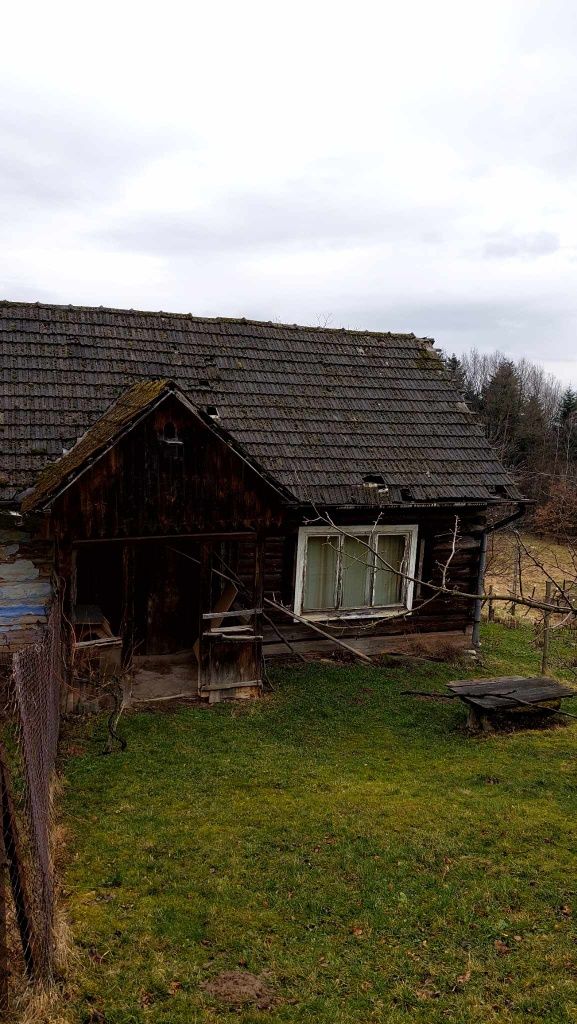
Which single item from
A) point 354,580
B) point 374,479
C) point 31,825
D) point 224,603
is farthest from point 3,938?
point 374,479

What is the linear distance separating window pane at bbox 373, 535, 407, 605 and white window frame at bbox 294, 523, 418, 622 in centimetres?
11

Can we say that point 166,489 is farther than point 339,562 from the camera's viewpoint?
No

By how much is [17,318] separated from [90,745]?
8168 millimetres

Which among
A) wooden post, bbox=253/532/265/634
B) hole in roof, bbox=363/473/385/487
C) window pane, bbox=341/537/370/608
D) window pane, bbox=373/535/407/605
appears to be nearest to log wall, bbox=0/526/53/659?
wooden post, bbox=253/532/265/634

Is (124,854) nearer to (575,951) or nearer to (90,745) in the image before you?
(90,745)

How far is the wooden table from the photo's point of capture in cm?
1011

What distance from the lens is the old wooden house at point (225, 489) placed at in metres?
10.1

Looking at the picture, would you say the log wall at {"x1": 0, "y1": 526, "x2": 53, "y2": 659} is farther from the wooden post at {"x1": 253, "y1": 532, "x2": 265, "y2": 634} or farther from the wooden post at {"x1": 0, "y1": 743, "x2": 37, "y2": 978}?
the wooden post at {"x1": 0, "y1": 743, "x2": 37, "y2": 978}

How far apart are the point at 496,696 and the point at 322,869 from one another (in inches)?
179

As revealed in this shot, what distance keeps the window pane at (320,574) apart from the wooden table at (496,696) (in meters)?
3.27

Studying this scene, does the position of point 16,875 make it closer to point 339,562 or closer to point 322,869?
point 322,869

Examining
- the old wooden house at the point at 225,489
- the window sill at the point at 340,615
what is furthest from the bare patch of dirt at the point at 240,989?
→ the window sill at the point at 340,615

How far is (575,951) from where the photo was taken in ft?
18.4

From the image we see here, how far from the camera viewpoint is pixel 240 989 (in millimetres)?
5086
